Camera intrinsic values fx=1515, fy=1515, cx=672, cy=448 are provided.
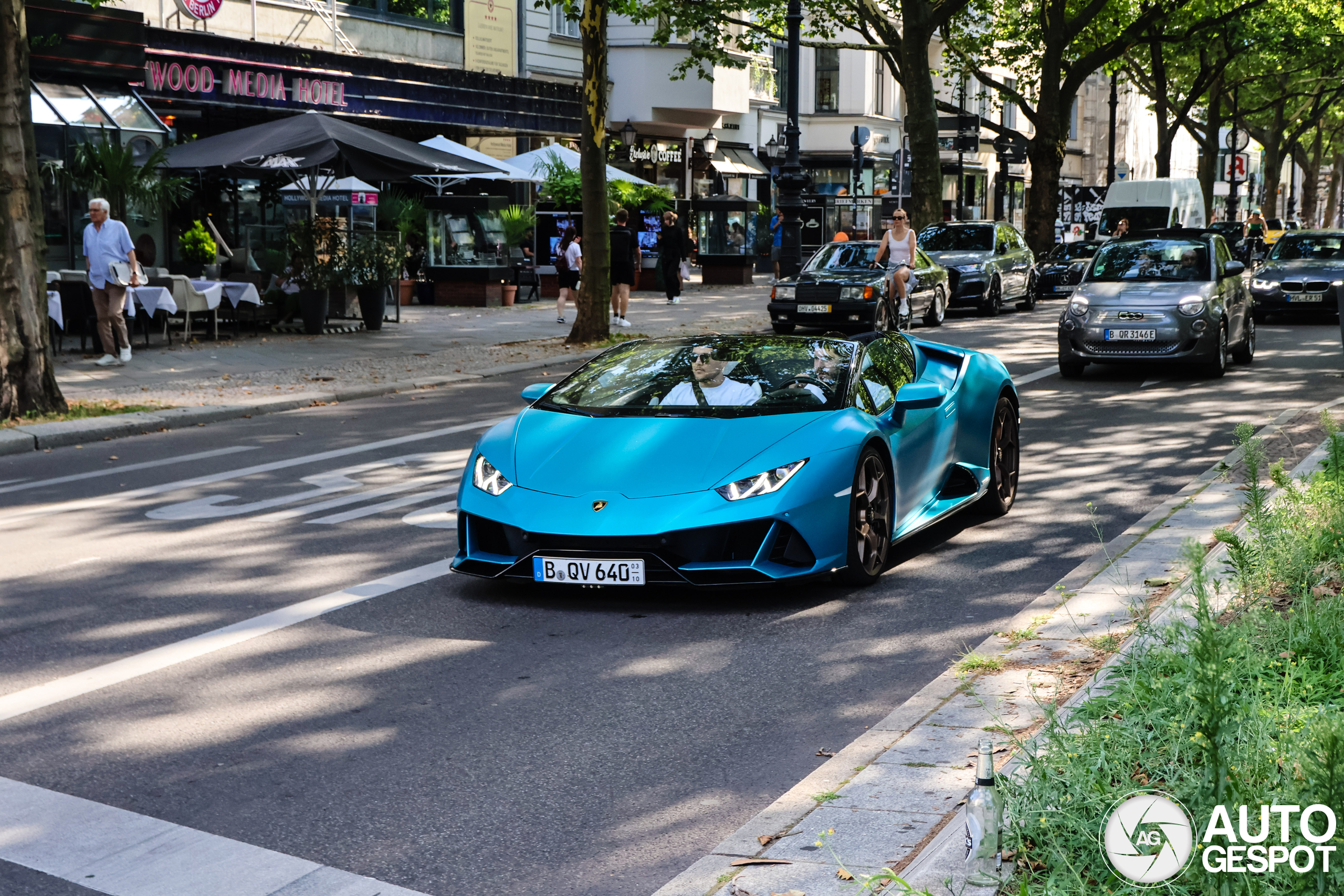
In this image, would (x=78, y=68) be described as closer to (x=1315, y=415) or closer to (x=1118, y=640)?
(x=1315, y=415)

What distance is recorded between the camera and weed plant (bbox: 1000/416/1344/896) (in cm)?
331

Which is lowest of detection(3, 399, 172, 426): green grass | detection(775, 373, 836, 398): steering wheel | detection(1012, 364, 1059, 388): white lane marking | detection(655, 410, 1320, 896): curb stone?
detection(655, 410, 1320, 896): curb stone

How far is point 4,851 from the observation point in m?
4.19

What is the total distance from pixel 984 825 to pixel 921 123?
100 feet

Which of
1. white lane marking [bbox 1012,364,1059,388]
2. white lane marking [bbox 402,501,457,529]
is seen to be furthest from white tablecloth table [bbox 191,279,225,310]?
white lane marking [bbox 402,501,457,529]

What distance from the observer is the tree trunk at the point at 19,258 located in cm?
1304

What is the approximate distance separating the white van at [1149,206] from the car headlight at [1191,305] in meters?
23.4

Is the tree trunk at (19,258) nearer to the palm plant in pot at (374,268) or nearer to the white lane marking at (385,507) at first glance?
the white lane marking at (385,507)

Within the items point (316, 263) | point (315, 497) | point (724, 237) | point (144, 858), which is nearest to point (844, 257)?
point (316, 263)

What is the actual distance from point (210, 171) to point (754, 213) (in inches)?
841

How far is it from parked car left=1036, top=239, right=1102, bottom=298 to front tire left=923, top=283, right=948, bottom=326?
7251mm

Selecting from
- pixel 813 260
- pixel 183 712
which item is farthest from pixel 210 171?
pixel 183 712

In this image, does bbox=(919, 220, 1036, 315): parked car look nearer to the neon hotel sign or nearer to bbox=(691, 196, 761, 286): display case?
bbox=(691, 196, 761, 286): display case

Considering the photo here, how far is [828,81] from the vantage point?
55.7 meters
